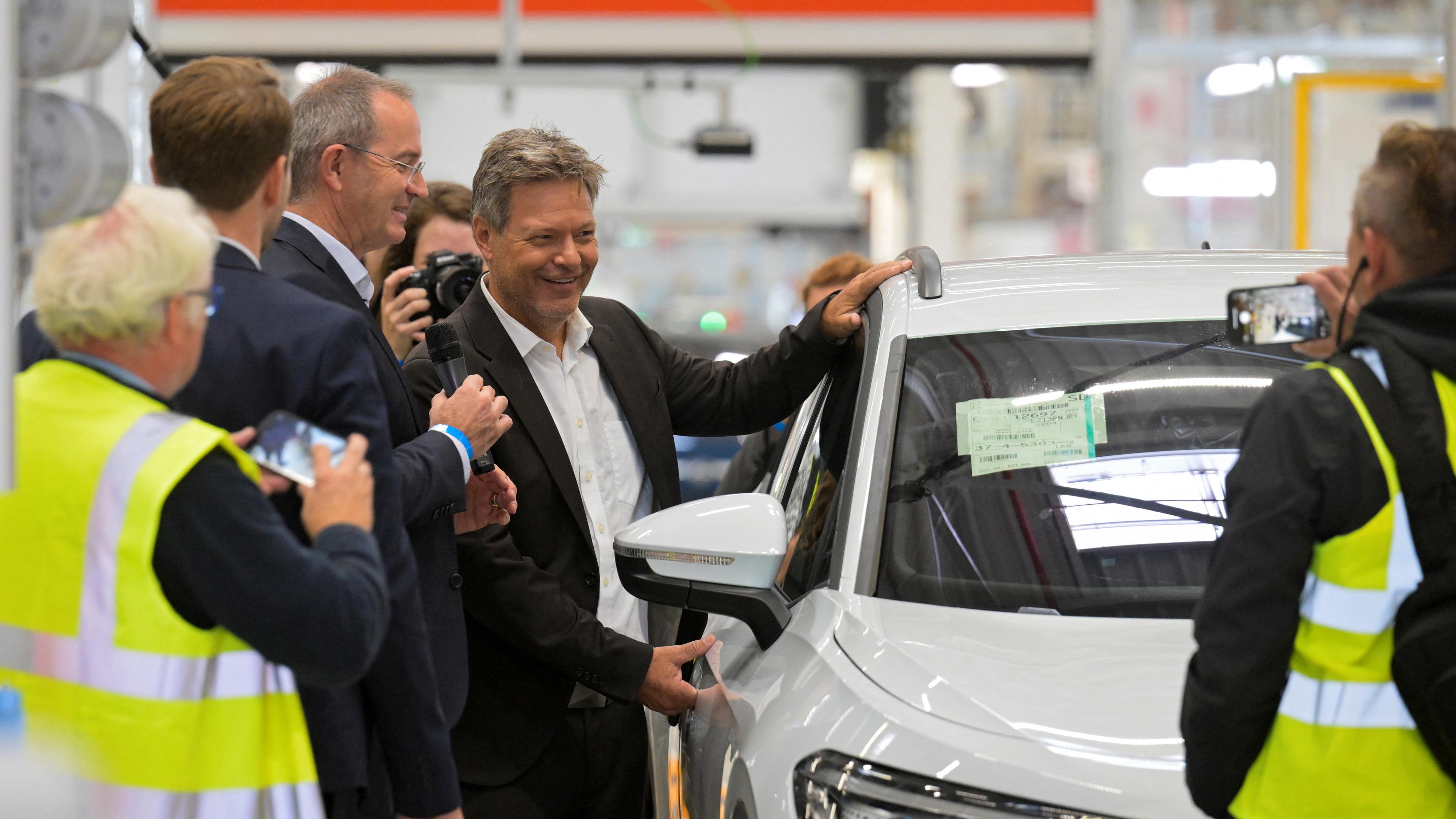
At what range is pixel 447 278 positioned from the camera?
3436 mm

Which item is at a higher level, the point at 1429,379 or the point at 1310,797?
the point at 1429,379

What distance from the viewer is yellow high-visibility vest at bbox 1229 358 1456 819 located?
1472 mm

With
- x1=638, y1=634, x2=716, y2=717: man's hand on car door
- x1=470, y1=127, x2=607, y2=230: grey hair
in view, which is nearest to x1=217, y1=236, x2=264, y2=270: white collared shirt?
x1=470, y1=127, x2=607, y2=230: grey hair

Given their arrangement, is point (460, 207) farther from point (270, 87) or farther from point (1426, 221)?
point (1426, 221)

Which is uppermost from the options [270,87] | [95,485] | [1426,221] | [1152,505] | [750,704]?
[270,87]

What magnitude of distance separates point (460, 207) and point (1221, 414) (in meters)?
2.28

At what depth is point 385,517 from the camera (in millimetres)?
1907

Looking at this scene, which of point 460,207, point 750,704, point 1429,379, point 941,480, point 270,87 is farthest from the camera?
point 460,207

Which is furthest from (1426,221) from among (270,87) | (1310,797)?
(270,87)

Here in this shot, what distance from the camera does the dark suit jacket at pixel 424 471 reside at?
2160 mm

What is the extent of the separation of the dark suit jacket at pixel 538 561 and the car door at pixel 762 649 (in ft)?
0.49

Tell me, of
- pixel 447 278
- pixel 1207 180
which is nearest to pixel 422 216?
pixel 447 278

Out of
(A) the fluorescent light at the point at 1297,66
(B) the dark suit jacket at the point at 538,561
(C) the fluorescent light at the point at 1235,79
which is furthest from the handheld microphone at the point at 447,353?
(C) the fluorescent light at the point at 1235,79

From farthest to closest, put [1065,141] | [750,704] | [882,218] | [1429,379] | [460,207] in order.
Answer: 1. [882,218]
2. [1065,141]
3. [460,207]
4. [750,704]
5. [1429,379]
